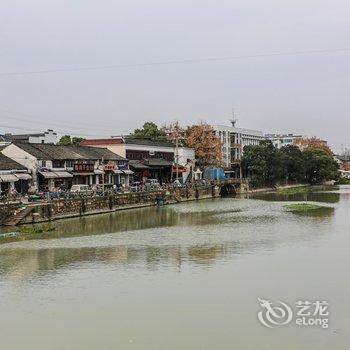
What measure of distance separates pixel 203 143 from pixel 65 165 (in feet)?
107

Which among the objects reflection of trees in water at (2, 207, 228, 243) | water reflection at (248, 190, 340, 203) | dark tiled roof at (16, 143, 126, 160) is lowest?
reflection of trees in water at (2, 207, 228, 243)

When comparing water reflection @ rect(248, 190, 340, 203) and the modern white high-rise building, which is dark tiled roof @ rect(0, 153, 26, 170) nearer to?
water reflection @ rect(248, 190, 340, 203)

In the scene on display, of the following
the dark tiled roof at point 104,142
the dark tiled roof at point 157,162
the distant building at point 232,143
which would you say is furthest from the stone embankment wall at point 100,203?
the distant building at point 232,143

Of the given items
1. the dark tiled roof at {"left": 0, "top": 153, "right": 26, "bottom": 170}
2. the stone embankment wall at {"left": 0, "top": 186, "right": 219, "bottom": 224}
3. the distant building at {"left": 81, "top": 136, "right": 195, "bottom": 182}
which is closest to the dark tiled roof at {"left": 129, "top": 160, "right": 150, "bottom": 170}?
the distant building at {"left": 81, "top": 136, "right": 195, "bottom": 182}

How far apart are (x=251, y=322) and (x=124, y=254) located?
39.1 feet

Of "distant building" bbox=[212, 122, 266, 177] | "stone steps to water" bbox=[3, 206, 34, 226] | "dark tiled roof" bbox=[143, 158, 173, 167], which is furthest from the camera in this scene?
"distant building" bbox=[212, 122, 266, 177]

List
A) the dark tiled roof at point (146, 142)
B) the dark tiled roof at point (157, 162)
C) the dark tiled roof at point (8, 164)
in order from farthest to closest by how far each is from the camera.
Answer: the dark tiled roof at point (157, 162), the dark tiled roof at point (146, 142), the dark tiled roof at point (8, 164)

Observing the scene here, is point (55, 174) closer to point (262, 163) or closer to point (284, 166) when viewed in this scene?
point (262, 163)

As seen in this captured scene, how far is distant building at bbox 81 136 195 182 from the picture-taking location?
6756cm

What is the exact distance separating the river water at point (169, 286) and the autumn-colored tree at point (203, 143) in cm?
4726

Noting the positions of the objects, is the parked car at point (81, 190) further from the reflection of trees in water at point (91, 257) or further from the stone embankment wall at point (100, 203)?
the reflection of trees in water at point (91, 257)

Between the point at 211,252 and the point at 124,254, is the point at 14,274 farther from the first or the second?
the point at 211,252

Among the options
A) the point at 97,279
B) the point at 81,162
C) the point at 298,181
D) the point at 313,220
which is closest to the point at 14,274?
the point at 97,279

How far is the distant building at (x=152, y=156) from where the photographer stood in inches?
2660
